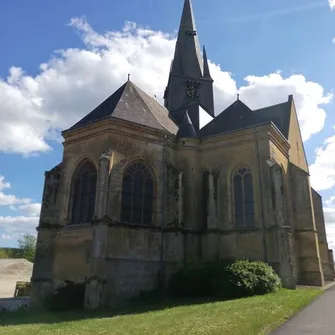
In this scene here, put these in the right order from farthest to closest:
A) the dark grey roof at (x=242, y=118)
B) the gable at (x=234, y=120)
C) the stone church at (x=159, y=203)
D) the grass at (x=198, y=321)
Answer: the dark grey roof at (x=242, y=118) < the gable at (x=234, y=120) < the stone church at (x=159, y=203) < the grass at (x=198, y=321)

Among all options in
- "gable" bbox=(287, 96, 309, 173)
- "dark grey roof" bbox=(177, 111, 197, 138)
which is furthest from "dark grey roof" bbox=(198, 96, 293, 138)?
"dark grey roof" bbox=(177, 111, 197, 138)

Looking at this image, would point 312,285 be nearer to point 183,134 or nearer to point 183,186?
point 183,186

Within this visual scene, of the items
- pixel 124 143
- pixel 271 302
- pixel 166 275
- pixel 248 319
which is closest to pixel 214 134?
pixel 124 143

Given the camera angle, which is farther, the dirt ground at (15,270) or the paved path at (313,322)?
the dirt ground at (15,270)

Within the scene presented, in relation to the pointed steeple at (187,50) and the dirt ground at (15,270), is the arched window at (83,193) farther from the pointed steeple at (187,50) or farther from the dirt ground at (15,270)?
the dirt ground at (15,270)

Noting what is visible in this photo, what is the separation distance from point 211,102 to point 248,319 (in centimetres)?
2281

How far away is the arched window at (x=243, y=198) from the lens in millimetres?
17953

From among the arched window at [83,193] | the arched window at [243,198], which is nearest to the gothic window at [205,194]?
the arched window at [243,198]

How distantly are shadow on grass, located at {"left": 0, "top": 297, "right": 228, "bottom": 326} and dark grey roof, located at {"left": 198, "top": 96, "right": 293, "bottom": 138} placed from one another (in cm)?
995

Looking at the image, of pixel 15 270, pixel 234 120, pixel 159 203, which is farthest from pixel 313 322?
pixel 15 270

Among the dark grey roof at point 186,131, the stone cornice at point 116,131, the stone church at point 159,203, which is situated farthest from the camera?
the dark grey roof at point 186,131

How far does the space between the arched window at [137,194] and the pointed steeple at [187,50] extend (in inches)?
567

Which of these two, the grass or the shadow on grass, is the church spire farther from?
the grass

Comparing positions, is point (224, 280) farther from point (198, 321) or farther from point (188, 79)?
point (188, 79)
